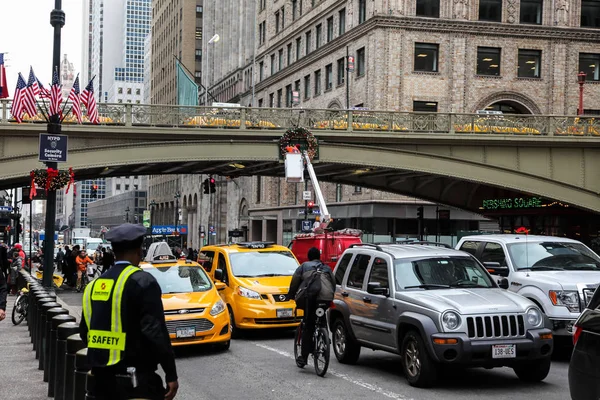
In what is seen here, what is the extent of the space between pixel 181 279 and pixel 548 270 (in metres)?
6.53

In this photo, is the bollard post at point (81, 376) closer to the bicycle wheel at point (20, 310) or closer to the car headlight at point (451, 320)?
the car headlight at point (451, 320)

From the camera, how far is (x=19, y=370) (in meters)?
12.2

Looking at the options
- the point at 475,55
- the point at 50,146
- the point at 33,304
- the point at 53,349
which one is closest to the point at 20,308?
the point at 50,146

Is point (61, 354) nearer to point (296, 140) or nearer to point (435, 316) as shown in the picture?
point (435, 316)

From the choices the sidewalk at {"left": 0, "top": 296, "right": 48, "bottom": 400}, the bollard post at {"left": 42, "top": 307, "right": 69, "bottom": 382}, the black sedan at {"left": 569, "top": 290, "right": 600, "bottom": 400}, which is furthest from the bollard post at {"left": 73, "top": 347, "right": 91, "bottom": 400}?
the black sedan at {"left": 569, "top": 290, "right": 600, "bottom": 400}

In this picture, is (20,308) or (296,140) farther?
(296,140)

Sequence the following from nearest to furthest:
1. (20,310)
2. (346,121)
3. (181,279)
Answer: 1. (181,279)
2. (20,310)
3. (346,121)

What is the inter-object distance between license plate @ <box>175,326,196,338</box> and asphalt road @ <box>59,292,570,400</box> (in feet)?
1.31

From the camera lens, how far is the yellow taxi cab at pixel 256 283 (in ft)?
52.9

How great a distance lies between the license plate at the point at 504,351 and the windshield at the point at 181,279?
21.1 feet

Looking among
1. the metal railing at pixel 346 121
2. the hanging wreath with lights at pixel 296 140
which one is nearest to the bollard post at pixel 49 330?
the metal railing at pixel 346 121

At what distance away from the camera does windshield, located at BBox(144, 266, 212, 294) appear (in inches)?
589

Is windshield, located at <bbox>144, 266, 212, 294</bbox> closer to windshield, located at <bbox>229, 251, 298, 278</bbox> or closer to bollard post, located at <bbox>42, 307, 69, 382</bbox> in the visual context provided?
windshield, located at <bbox>229, 251, 298, 278</bbox>

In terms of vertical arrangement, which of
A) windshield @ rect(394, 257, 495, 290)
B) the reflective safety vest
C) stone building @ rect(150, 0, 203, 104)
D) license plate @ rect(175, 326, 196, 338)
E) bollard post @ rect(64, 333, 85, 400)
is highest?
stone building @ rect(150, 0, 203, 104)
